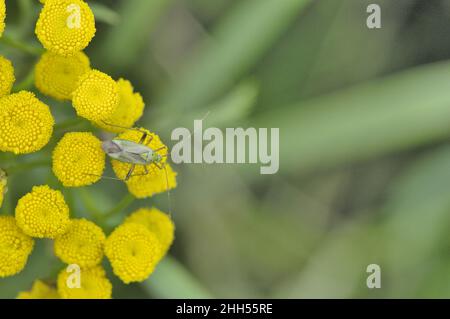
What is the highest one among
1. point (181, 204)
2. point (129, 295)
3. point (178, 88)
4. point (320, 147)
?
point (178, 88)

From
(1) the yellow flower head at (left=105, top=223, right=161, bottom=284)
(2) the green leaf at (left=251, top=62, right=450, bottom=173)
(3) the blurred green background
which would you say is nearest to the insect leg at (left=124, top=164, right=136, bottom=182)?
(1) the yellow flower head at (left=105, top=223, right=161, bottom=284)

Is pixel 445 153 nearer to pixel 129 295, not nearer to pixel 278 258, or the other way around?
pixel 278 258

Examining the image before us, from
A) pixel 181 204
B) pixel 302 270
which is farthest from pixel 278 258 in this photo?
pixel 181 204

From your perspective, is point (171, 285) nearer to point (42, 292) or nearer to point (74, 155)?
point (42, 292)

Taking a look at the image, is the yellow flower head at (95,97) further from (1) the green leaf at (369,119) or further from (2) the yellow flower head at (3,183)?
(1) the green leaf at (369,119)

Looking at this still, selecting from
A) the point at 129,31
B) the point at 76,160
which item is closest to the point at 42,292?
the point at 76,160
